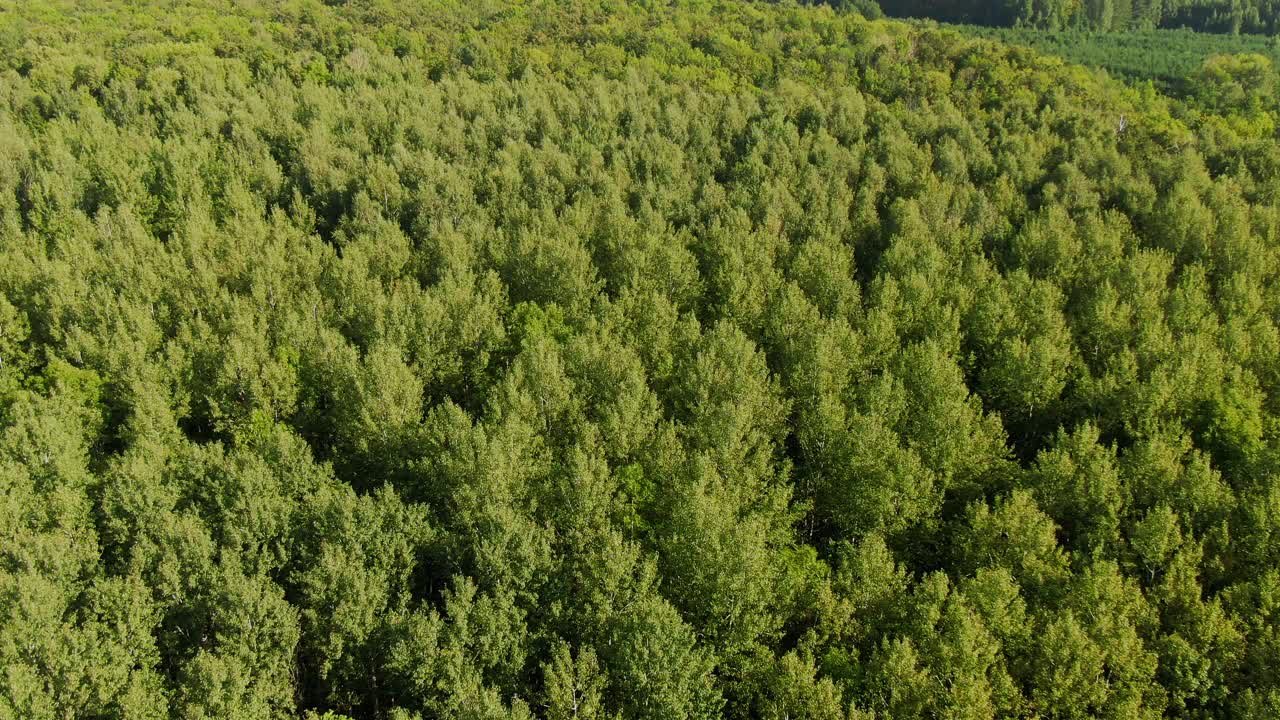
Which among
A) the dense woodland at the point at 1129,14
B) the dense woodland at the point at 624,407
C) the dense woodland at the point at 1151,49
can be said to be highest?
the dense woodland at the point at 1129,14

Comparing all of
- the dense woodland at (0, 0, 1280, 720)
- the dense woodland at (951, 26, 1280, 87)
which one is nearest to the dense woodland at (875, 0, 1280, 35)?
the dense woodland at (951, 26, 1280, 87)

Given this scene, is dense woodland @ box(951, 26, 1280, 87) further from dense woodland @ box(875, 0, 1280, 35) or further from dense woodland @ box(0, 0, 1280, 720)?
dense woodland @ box(0, 0, 1280, 720)

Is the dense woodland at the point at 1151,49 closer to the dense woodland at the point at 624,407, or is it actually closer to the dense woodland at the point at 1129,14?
the dense woodland at the point at 1129,14

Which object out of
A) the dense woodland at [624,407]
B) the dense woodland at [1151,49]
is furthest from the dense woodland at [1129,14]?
the dense woodland at [624,407]

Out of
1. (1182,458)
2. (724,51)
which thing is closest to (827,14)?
(724,51)

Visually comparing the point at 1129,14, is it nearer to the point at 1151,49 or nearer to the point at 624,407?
the point at 1151,49

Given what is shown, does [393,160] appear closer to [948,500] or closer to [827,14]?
[948,500]
